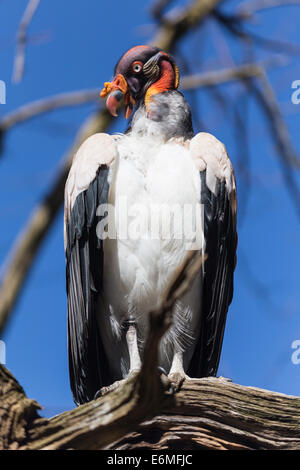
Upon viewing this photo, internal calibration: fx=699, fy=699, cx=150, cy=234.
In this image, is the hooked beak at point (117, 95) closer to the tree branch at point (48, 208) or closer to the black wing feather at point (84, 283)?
the tree branch at point (48, 208)

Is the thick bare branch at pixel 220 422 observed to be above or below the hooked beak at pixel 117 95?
below

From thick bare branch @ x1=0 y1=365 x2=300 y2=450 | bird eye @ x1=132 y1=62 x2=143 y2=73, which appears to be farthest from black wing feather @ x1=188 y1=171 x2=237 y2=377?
bird eye @ x1=132 y1=62 x2=143 y2=73

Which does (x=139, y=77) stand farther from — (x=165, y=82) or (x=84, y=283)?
(x=84, y=283)

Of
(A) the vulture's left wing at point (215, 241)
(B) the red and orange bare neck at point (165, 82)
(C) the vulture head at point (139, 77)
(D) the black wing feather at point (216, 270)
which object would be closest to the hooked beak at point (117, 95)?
(C) the vulture head at point (139, 77)

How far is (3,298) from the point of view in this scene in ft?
12.1

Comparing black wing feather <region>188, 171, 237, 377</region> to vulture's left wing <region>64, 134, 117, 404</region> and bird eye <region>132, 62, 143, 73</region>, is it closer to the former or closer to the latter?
vulture's left wing <region>64, 134, 117, 404</region>

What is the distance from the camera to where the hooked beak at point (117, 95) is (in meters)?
4.32

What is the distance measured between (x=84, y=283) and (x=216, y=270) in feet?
2.55

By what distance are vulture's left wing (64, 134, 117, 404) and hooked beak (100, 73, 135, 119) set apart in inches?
12.3

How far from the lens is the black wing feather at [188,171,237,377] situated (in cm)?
401

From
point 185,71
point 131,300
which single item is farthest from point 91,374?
point 185,71

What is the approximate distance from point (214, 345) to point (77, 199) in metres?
1.19

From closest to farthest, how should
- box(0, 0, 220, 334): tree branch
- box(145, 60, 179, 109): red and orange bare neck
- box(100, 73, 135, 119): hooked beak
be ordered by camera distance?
box(0, 0, 220, 334): tree branch → box(100, 73, 135, 119): hooked beak → box(145, 60, 179, 109): red and orange bare neck
